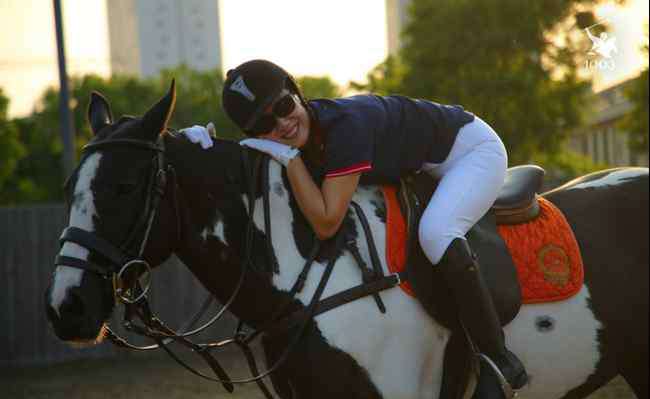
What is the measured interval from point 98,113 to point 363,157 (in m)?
1.22

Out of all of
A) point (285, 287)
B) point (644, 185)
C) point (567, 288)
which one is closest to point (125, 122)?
point (285, 287)

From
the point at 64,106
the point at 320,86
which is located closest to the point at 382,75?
the point at 320,86

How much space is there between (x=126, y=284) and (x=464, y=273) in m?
1.40

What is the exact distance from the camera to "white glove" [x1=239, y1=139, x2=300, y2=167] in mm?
4293

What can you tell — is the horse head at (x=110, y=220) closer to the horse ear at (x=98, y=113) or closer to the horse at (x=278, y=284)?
the horse at (x=278, y=284)

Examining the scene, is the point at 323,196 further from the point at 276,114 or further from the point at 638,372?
the point at 638,372

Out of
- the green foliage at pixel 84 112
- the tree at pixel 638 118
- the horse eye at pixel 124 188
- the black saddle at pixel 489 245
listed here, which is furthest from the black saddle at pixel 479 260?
the green foliage at pixel 84 112

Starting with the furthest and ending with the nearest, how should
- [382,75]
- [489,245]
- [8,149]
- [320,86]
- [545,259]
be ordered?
[320,86]
[382,75]
[8,149]
[545,259]
[489,245]

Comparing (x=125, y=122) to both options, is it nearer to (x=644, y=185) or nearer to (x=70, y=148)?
(x=644, y=185)

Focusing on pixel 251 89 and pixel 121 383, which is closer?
pixel 251 89

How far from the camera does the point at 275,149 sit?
436 cm

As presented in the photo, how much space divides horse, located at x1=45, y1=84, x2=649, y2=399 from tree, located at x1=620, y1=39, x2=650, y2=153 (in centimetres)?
2092

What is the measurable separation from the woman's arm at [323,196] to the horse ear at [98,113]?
879 mm

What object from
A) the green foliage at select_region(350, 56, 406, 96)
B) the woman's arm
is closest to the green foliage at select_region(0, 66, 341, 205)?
the green foliage at select_region(350, 56, 406, 96)
